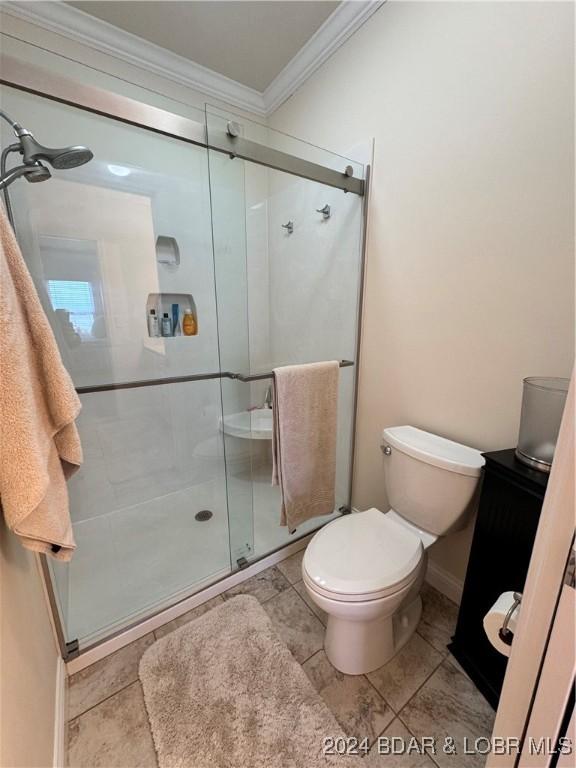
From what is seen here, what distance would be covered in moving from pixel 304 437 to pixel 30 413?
3.57ft

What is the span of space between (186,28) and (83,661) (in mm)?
2759

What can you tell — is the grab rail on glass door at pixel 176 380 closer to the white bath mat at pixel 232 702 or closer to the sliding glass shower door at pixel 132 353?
the sliding glass shower door at pixel 132 353

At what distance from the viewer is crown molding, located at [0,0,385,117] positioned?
4.54 feet

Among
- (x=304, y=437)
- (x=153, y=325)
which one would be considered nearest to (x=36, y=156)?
(x=153, y=325)

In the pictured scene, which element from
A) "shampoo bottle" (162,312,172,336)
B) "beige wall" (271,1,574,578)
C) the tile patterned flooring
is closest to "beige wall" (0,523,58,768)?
the tile patterned flooring

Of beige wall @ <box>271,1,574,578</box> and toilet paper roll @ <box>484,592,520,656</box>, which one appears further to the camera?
beige wall @ <box>271,1,574,578</box>

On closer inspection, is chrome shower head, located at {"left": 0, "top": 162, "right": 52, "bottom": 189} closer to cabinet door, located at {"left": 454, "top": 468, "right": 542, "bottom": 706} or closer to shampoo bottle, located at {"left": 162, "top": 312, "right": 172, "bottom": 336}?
shampoo bottle, located at {"left": 162, "top": 312, "right": 172, "bottom": 336}

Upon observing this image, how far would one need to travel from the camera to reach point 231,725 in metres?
0.96

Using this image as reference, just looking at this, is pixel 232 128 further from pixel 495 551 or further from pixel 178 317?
pixel 495 551

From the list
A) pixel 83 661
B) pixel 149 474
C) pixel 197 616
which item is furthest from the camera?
pixel 149 474

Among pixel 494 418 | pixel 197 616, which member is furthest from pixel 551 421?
pixel 197 616

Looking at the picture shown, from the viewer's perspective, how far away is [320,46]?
60.6 inches

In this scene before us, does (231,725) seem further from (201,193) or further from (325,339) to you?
(201,193)

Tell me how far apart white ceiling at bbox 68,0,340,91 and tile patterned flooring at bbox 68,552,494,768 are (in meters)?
2.68
